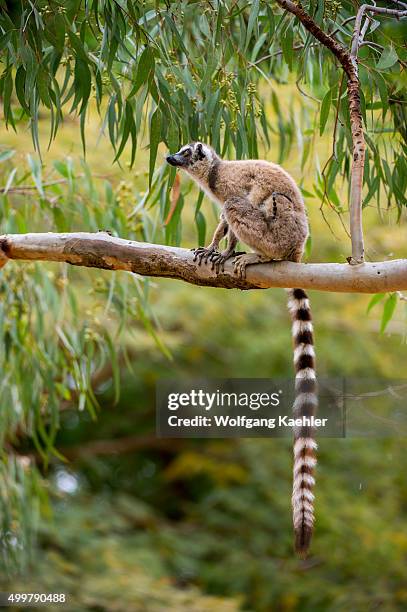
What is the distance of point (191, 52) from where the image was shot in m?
4.54

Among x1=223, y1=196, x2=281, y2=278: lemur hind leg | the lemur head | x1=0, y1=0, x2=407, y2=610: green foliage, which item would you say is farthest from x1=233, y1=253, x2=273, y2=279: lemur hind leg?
the lemur head

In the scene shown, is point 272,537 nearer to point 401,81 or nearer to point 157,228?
point 157,228

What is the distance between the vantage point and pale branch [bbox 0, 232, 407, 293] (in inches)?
110

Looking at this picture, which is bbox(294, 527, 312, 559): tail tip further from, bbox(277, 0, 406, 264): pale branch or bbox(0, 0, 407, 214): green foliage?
bbox(0, 0, 407, 214): green foliage

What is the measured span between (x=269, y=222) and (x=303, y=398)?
67 cm

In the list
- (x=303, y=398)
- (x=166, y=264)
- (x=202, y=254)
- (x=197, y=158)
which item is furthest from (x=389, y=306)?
(x=166, y=264)

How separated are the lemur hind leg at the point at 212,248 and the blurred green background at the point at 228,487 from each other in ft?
13.8

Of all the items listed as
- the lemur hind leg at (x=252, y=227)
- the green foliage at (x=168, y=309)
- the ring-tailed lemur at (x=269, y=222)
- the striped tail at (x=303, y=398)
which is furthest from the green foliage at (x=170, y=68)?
the striped tail at (x=303, y=398)

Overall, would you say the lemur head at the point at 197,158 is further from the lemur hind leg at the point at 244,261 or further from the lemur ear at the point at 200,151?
the lemur hind leg at the point at 244,261

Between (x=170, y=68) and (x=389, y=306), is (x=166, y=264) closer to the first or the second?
(x=170, y=68)

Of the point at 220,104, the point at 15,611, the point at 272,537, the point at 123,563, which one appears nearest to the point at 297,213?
the point at 220,104

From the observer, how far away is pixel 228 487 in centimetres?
1057

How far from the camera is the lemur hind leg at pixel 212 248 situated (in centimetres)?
315

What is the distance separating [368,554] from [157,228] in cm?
548
